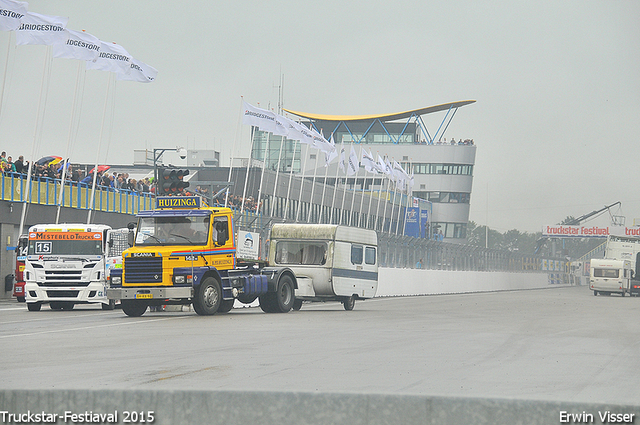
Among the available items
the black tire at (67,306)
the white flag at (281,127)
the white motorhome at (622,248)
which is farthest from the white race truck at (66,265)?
the white motorhome at (622,248)

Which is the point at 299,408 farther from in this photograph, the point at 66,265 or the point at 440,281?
the point at 440,281

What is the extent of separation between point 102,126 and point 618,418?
35.3 metres

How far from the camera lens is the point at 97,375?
9.77 meters

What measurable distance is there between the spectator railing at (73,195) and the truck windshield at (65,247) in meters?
9.26

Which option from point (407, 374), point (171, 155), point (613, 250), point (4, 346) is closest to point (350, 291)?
point (4, 346)

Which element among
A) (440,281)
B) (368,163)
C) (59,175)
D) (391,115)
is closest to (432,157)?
(391,115)

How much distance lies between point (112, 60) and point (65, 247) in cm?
1187

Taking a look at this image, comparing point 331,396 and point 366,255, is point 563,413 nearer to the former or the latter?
point 331,396

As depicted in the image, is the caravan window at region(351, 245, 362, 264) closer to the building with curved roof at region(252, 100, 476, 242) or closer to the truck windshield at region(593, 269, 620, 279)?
the truck windshield at region(593, 269, 620, 279)

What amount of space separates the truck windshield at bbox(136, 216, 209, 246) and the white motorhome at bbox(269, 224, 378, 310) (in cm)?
525

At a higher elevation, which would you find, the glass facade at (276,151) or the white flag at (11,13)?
the glass facade at (276,151)

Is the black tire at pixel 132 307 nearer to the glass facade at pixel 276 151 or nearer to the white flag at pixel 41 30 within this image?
the white flag at pixel 41 30

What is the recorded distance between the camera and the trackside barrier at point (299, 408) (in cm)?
593

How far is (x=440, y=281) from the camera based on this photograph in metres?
51.0
